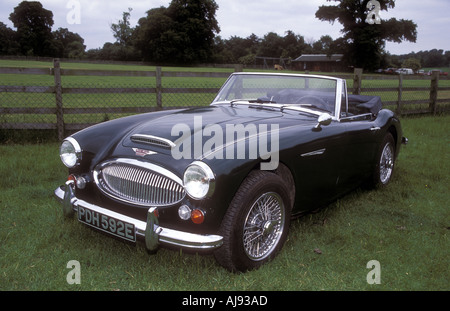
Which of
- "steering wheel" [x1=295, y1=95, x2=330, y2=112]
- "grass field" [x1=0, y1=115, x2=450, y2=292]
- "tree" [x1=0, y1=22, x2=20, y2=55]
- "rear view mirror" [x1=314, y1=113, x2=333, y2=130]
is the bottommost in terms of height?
"grass field" [x1=0, y1=115, x2=450, y2=292]

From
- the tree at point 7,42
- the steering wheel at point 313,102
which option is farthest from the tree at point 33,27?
the steering wheel at point 313,102

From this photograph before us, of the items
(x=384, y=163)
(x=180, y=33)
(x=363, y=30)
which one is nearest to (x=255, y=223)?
(x=384, y=163)

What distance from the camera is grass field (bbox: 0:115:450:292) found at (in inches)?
103

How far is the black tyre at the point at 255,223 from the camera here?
2.53 metres

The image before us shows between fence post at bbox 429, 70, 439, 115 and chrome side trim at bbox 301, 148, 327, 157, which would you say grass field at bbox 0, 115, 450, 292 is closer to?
chrome side trim at bbox 301, 148, 327, 157

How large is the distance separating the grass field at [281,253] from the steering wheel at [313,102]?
106 cm

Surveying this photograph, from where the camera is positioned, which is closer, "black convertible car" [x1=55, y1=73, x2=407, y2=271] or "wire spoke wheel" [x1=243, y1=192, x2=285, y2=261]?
"black convertible car" [x1=55, y1=73, x2=407, y2=271]

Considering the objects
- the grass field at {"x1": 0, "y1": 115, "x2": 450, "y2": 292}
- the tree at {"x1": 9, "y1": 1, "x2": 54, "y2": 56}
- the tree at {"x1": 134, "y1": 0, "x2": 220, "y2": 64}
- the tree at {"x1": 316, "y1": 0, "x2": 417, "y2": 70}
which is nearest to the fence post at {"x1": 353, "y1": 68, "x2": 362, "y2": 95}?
the grass field at {"x1": 0, "y1": 115, "x2": 450, "y2": 292}

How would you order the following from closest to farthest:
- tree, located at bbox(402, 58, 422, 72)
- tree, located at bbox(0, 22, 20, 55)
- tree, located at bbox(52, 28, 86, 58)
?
tree, located at bbox(0, 22, 20, 55) < tree, located at bbox(52, 28, 86, 58) < tree, located at bbox(402, 58, 422, 72)

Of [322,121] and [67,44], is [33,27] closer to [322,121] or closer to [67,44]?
[67,44]

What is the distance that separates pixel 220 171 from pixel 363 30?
170 ft

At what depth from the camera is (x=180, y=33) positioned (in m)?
64.8

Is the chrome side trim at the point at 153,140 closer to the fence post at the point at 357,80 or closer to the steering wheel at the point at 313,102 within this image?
the steering wheel at the point at 313,102
